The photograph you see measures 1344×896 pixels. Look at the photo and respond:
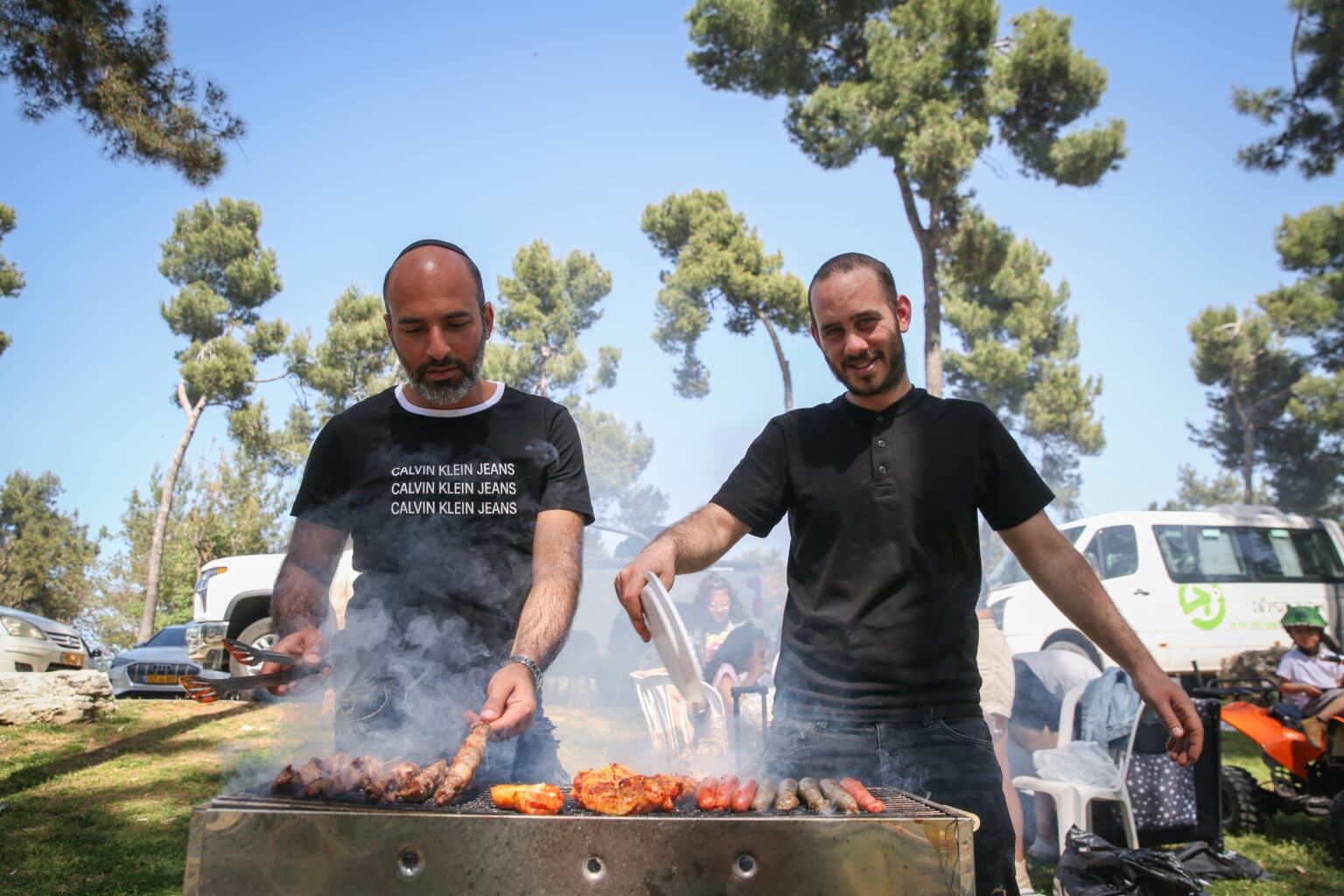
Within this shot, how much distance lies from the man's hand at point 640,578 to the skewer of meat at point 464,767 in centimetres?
43

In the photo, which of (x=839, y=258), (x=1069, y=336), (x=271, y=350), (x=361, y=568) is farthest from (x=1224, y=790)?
(x=1069, y=336)

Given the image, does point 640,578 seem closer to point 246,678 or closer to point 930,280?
point 246,678

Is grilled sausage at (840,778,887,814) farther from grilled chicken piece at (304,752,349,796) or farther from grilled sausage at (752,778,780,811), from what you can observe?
grilled chicken piece at (304,752,349,796)

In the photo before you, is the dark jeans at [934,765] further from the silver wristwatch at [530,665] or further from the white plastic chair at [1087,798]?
the white plastic chair at [1087,798]

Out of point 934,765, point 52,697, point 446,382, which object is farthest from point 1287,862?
point 52,697

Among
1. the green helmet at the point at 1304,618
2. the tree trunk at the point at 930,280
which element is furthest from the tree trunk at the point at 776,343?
the green helmet at the point at 1304,618

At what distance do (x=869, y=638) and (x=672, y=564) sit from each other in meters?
0.57

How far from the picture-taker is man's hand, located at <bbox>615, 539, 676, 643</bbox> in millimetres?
2086

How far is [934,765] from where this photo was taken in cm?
224

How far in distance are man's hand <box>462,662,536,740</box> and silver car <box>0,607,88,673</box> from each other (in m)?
10.6

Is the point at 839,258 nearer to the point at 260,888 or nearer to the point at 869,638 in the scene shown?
the point at 869,638

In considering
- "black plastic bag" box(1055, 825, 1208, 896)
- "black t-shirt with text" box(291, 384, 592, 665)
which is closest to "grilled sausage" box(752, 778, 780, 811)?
"black t-shirt with text" box(291, 384, 592, 665)

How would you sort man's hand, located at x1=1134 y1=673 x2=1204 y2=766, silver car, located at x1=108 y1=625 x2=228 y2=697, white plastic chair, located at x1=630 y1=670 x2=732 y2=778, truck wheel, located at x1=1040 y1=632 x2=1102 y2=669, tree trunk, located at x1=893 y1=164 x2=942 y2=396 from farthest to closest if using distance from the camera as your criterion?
1. tree trunk, located at x1=893 y1=164 x2=942 y2=396
2. silver car, located at x1=108 y1=625 x2=228 y2=697
3. truck wheel, located at x1=1040 y1=632 x2=1102 y2=669
4. white plastic chair, located at x1=630 y1=670 x2=732 y2=778
5. man's hand, located at x1=1134 y1=673 x2=1204 y2=766

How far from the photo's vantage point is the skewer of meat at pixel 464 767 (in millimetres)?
1762
